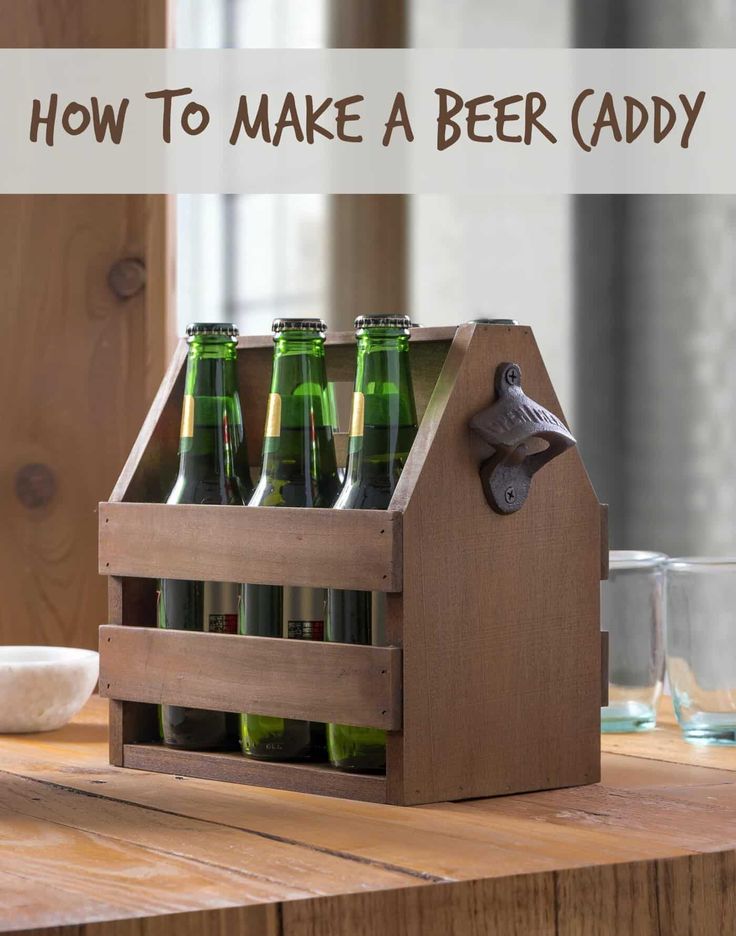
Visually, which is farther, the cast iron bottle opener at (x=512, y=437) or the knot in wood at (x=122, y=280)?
the knot in wood at (x=122, y=280)

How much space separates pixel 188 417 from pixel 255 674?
21 cm

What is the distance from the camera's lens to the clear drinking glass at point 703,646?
1.15 m

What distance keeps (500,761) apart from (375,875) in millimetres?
252

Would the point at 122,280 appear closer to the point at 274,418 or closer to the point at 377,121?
the point at 274,418

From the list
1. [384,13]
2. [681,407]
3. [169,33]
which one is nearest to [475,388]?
[169,33]

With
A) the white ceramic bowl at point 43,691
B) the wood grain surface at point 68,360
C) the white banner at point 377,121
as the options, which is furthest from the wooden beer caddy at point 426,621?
the white banner at point 377,121

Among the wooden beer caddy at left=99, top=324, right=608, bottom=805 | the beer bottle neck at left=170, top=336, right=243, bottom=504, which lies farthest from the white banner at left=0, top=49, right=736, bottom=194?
the wooden beer caddy at left=99, top=324, right=608, bottom=805

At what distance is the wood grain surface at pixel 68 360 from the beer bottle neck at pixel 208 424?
57 centimetres

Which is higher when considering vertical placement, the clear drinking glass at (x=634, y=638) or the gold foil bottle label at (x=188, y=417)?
the gold foil bottle label at (x=188, y=417)

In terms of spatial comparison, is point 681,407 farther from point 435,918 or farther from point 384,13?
point 435,918

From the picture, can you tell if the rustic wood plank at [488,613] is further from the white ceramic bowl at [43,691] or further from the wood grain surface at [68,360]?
the wood grain surface at [68,360]

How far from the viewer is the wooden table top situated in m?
0.66

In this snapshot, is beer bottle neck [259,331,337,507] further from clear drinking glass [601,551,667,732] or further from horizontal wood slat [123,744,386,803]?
clear drinking glass [601,551,667,732]

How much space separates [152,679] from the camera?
3.39ft
